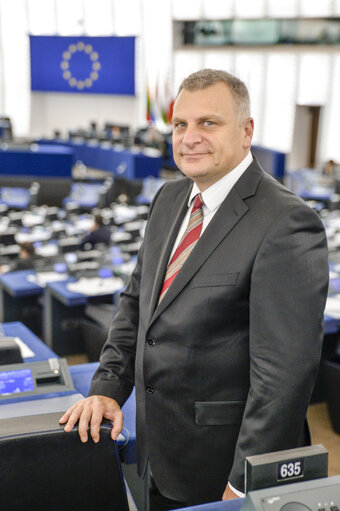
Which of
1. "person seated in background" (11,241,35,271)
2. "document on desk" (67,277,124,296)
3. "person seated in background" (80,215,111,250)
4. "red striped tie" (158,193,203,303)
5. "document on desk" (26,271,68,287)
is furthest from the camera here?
"person seated in background" (80,215,111,250)

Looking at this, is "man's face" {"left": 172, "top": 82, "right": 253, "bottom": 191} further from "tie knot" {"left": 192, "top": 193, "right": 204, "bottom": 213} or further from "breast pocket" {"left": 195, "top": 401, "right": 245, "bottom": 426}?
"breast pocket" {"left": 195, "top": 401, "right": 245, "bottom": 426}

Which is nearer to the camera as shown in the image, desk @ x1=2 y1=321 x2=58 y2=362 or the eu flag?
desk @ x1=2 y1=321 x2=58 y2=362

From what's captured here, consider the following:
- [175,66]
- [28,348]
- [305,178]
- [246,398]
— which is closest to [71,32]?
[175,66]

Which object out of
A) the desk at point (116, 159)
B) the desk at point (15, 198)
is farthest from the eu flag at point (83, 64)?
the desk at point (15, 198)

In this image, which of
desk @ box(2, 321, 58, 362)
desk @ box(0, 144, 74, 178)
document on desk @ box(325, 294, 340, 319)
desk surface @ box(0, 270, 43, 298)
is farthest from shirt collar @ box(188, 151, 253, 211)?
desk @ box(0, 144, 74, 178)

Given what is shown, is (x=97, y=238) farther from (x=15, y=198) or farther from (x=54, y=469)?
(x=54, y=469)

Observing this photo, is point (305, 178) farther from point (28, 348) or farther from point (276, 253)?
point (276, 253)

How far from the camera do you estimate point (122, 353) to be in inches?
73.0

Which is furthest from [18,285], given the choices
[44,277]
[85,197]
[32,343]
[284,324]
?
[85,197]

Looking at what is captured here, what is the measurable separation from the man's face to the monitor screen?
0.93m

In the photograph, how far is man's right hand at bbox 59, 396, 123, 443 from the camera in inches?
Answer: 60.0

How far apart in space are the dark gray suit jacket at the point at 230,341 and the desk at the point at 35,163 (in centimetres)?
1257

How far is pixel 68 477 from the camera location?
150 centimetres

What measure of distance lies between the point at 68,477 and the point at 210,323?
0.50 metres
